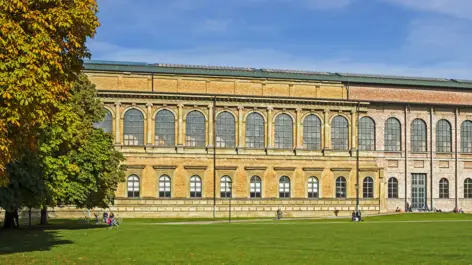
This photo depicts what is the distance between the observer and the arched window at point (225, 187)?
80500mm

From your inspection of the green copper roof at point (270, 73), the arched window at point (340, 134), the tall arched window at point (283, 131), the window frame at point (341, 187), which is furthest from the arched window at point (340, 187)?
the green copper roof at point (270, 73)

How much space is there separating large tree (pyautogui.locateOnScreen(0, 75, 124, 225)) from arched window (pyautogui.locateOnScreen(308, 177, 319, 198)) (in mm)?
26993

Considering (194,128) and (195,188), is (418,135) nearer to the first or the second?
(194,128)

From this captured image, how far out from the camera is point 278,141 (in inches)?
3265

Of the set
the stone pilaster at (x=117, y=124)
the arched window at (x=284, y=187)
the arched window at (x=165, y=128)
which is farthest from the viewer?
the arched window at (x=284, y=187)

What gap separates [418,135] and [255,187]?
21119mm

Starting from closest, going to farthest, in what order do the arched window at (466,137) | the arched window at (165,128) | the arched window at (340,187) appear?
1. the arched window at (165,128)
2. the arched window at (340,187)
3. the arched window at (466,137)

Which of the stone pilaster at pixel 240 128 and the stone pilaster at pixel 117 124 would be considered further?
the stone pilaster at pixel 240 128

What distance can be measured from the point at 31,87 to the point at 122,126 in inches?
2040

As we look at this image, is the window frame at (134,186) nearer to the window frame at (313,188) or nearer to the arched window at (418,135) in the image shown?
the window frame at (313,188)

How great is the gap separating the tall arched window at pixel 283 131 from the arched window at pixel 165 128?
11.6 m

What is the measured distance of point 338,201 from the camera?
272 feet

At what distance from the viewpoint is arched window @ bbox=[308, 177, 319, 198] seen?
83.1 m

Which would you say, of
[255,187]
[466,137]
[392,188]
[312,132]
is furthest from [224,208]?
[466,137]
